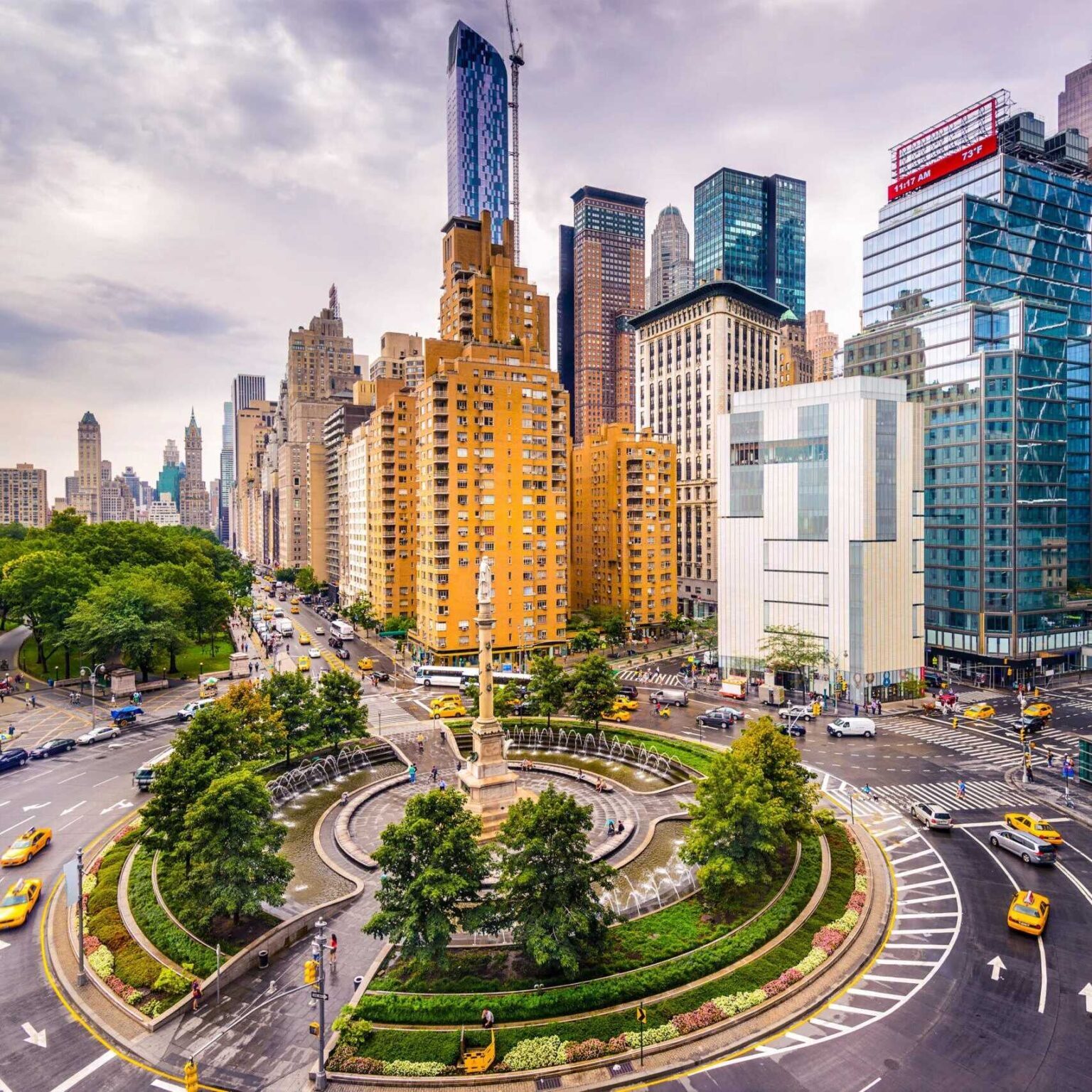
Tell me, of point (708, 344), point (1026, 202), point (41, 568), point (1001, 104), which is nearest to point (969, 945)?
point (41, 568)

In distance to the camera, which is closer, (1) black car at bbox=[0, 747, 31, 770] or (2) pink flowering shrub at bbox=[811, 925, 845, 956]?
(2) pink flowering shrub at bbox=[811, 925, 845, 956]

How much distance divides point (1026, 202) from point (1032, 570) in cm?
5498

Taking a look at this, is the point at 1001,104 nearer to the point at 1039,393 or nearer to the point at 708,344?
the point at 1039,393

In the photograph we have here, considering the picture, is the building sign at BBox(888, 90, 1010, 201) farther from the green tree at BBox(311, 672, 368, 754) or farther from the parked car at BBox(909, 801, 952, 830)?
the green tree at BBox(311, 672, 368, 754)

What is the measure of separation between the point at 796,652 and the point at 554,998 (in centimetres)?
5906

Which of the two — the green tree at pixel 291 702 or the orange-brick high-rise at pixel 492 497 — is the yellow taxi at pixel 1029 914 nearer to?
the green tree at pixel 291 702

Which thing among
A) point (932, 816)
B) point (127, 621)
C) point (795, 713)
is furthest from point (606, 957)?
point (127, 621)

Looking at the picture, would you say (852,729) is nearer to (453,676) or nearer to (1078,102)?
(453,676)

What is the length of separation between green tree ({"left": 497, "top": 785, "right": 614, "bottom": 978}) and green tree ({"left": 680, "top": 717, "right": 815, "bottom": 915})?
297 inches

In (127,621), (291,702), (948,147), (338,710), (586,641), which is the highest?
(948,147)

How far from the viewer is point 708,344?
14338 centimetres

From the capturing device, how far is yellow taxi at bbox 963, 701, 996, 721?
237 ft

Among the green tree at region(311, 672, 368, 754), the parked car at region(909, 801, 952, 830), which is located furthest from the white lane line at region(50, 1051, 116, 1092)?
the parked car at region(909, 801, 952, 830)

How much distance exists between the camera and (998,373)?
87000mm
